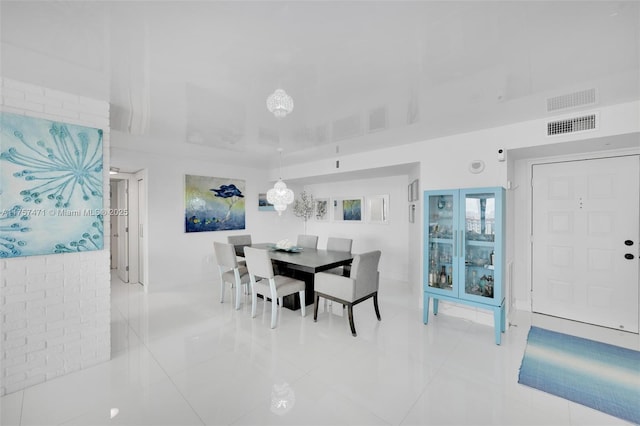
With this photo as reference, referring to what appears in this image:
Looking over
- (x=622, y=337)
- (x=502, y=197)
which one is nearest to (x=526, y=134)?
(x=502, y=197)

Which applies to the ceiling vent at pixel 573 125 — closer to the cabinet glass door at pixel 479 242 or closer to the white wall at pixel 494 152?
the white wall at pixel 494 152

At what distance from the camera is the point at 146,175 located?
464 centimetres

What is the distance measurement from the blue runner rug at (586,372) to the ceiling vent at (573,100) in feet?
7.79

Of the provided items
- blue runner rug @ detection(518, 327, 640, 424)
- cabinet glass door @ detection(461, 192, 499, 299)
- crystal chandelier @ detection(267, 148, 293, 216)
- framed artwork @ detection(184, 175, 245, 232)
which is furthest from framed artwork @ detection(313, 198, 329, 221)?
blue runner rug @ detection(518, 327, 640, 424)

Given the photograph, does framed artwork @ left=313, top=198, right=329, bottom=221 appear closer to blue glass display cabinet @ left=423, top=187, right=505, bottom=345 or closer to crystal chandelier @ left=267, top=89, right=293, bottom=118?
blue glass display cabinet @ left=423, top=187, right=505, bottom=345

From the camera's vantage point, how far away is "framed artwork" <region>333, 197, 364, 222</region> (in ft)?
19.4

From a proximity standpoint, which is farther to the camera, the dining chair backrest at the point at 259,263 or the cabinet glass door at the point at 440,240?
the cabinet glass door at the point at 440,240

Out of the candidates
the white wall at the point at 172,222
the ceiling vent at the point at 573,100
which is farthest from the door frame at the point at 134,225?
the ceiling vent at the point at 573,100

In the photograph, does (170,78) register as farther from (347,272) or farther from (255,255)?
(347,272)

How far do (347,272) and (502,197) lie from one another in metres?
2.10

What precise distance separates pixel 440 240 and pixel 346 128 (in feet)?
6.01

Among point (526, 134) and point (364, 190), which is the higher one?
point (526, 134)

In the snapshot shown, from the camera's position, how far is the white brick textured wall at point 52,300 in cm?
206

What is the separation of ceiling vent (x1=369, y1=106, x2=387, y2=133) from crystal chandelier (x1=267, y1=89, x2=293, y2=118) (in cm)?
98
